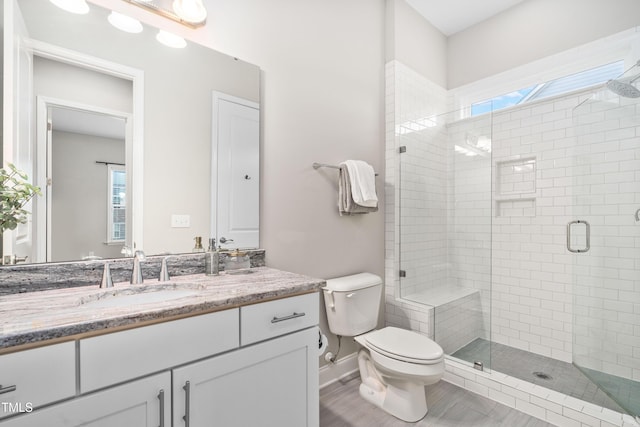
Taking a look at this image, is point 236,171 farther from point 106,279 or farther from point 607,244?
point 607,244

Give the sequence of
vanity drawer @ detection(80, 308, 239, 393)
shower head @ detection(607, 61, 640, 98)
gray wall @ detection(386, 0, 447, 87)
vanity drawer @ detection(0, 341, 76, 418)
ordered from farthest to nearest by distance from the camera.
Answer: gray wall @ detection(386, 0, 447, 87), shower head @ detection(607, 61, 640, 98), vanity drawer @ detection(80, 308, 239, 393), vanity drawer @ detection(0, 341, 76, 418)

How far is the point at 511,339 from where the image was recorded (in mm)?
2645

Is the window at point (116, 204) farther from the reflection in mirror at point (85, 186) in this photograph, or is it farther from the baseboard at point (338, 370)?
the baseboard at point (338, 370)

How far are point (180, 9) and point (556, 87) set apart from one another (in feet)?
9.21

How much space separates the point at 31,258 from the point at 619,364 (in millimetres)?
3110

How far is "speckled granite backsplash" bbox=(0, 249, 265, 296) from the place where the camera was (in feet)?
3.63

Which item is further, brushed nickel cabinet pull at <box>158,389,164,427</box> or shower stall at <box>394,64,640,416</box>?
shower stall at <box>394,64,640,416</box>

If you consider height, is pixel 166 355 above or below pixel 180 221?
below

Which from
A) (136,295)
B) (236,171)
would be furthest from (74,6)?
(136,295)

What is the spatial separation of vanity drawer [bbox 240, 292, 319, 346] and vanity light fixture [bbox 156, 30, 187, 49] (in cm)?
128

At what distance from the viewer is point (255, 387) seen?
1.13 m

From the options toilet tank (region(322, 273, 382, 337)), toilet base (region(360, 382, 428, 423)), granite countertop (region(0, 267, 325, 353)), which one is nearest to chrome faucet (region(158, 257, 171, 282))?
granite countertop (region(0, 267, 325, 353))

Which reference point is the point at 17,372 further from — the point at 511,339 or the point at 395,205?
the point at 511,339

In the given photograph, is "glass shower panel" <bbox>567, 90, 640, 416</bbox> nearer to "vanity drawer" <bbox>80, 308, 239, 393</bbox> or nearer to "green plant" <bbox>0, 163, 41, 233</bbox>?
"vanity drawer" <bbox>80, 308, 239, 393</bbox>
